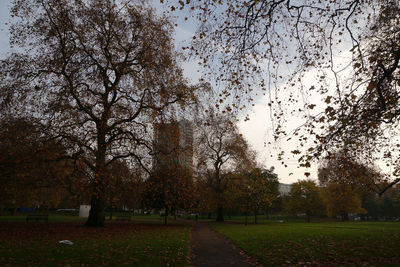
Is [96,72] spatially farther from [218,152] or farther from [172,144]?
[218,152]

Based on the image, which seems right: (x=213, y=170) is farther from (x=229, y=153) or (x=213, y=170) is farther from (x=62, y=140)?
(x=62, y=140)

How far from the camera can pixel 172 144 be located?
17641 mm

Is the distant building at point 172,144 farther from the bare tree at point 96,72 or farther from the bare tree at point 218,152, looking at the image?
the bare tree at point 218,152

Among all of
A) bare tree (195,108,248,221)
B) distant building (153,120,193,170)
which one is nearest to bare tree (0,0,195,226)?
distant building (153,120,193,170)

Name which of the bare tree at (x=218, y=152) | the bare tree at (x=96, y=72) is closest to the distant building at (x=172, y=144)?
the bare tree at (x=96, y=72)

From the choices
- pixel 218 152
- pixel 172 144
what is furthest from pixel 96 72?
pixel 218 152

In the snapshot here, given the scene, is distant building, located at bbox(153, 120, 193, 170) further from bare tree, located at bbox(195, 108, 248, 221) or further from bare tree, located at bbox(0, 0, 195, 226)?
bare tree, located at bbox(195, 108, 248, 221)

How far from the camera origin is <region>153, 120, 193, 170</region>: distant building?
54.9ft

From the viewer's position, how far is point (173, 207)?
2859 centimetres

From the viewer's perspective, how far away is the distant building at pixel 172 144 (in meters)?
16.7

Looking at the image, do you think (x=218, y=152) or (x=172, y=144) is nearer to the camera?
(x=172, y=144)

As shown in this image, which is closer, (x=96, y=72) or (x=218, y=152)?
(x=96, y=72)

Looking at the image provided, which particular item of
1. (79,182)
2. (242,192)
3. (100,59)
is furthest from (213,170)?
(79,182)

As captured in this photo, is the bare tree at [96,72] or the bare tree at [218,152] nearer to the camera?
the bare tree at [96,72]
